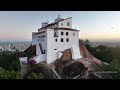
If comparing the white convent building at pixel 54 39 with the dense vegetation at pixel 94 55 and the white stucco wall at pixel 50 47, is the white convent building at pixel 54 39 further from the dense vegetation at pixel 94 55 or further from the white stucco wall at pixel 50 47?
the dense vegetation at pixel 94 55

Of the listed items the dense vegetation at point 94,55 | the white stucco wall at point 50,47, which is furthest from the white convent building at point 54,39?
the dense vegetation at point 94,55

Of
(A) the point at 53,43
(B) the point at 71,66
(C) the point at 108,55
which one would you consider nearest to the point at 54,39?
(A) the point at 53,43

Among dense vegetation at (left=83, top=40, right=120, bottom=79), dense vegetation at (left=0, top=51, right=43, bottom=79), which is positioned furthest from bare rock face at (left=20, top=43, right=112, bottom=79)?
dense vegetation at (left=0, top=51, right=43, bottom=79)

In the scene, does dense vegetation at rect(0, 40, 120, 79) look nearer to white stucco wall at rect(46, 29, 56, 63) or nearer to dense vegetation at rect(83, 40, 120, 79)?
dense vegetation at rect(83, 40, 120, 79)

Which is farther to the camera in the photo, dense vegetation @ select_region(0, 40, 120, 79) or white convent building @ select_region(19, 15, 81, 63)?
white convent building @ select_region(19, 15, 81, 63)
